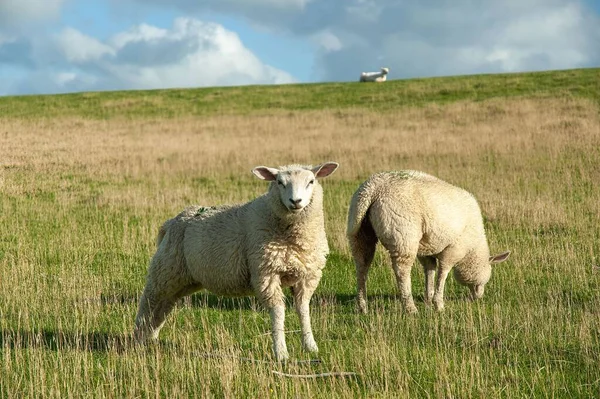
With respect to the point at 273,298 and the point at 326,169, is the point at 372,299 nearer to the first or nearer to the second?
the point at 326,169

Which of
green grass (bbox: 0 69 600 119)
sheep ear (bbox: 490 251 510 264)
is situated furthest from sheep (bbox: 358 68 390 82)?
sheep ear (bbox: 490 251 510 264)

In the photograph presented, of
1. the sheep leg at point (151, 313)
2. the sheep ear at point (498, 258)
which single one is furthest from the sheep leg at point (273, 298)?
the sheep ear at point (498, 258)

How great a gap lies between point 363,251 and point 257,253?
2906mm

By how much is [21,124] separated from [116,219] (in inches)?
920

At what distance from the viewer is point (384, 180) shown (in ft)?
31.2

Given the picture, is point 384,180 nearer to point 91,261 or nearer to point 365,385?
point 365,385

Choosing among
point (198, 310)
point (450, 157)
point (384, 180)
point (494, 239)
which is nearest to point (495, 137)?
point (450, 157)

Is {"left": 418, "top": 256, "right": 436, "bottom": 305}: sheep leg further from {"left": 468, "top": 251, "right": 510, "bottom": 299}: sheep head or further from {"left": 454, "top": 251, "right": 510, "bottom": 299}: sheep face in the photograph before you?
{"left": 468, "top": 251, "right": 510, "bottom": 299}: sheep head

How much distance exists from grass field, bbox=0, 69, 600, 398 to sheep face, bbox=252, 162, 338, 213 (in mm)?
1426

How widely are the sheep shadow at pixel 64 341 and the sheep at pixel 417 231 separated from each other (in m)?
3.10

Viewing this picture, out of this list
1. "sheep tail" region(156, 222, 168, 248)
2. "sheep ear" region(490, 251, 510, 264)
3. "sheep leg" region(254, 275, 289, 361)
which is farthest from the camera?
"sheep ear" region(490, 251, 510, 264)

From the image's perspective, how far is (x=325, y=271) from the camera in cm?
Result: 1128

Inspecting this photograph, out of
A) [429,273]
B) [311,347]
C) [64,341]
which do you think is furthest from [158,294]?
[429,273]

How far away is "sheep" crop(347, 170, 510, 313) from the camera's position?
9062 mm
